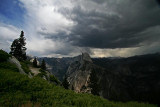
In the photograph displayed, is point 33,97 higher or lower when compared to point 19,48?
lower

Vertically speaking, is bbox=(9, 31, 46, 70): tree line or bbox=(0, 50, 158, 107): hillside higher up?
bbox=(9, 31, 46, 70): tree line

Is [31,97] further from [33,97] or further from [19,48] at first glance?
[19,48]

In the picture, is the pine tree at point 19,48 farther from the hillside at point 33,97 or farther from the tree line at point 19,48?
the hillside at point 33,97

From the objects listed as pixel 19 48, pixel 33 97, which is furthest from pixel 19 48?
pixel 33 97

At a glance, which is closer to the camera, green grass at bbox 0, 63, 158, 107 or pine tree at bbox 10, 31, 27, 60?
green grass at bbox 0, 63, 158, 107

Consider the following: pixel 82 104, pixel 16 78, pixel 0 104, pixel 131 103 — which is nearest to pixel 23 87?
pixel 16 78

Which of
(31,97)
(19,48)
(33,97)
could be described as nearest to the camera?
(31,97)

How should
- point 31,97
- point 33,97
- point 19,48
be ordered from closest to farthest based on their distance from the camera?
point 31,97, point 33,97, point 19,48

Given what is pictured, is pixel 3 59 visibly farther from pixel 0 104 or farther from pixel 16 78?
pixel 0 104

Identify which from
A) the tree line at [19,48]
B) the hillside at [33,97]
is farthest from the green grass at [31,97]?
the tree line at [19,48]

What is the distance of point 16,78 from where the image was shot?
55.6ft

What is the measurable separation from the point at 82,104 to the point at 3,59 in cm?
1704

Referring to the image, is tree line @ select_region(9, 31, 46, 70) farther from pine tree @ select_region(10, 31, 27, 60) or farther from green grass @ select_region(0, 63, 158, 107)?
green grass @ select_region(0, 63, 158, 107)

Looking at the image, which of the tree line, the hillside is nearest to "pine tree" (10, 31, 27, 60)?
the tree line
